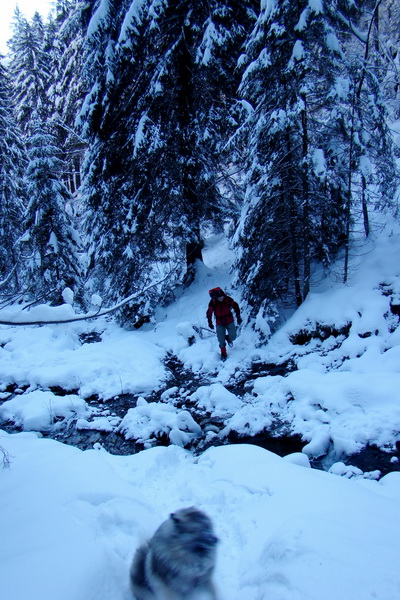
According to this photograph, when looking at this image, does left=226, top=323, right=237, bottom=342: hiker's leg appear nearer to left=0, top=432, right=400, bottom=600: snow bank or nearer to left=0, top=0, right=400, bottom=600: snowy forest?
left=0, top=0, right=400, bottom=600: snowy forest

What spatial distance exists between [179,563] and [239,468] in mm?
2453

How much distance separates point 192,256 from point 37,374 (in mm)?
7873

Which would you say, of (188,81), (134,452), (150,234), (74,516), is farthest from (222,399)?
(188,81)

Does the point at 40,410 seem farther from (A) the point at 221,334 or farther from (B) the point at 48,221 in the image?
(B) the point at 48,221

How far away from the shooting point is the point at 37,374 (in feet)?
30.2

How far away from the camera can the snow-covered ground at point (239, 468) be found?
2512 mm

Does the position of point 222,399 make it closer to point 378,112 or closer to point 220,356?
point 220,356

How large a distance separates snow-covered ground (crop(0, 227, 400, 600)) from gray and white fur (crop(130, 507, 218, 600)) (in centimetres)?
→ 33

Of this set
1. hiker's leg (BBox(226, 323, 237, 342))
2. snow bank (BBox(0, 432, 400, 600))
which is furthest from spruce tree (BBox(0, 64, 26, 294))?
snow bank (BBox(0, 432, 400, 600))

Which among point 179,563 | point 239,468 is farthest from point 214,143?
point 179,563

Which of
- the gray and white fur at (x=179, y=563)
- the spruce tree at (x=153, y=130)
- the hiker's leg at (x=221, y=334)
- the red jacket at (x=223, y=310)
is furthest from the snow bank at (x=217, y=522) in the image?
the spruce tree at (x=153, y=130)

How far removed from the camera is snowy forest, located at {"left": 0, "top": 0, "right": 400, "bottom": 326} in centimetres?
784

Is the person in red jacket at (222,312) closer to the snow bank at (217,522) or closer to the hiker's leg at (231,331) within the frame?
the hiker's leg at (231,331)

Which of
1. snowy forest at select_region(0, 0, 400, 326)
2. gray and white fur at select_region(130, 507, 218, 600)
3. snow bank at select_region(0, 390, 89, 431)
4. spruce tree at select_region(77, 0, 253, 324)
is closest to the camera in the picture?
gray and white fur at select_region(130, 507, 218, 600)
